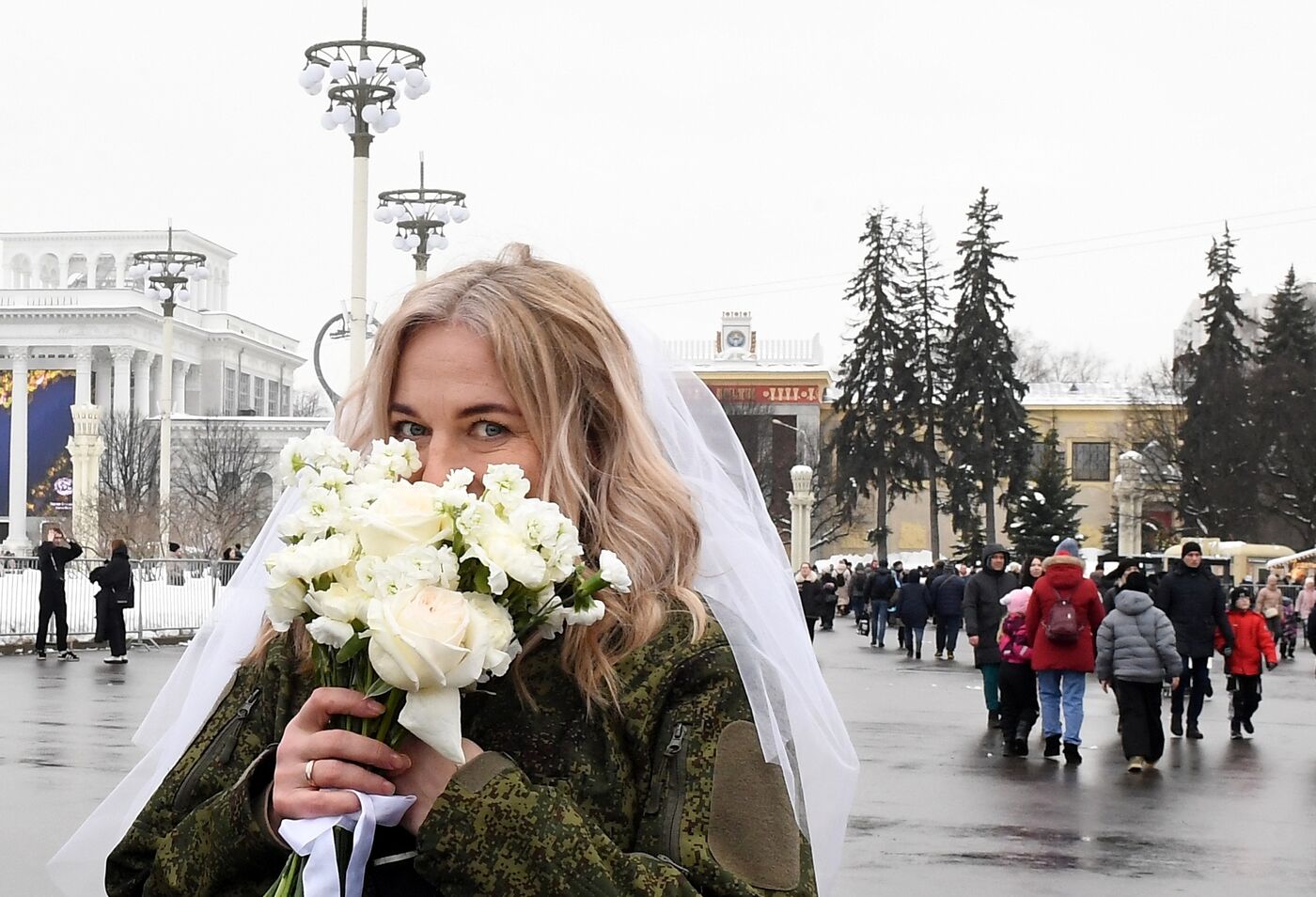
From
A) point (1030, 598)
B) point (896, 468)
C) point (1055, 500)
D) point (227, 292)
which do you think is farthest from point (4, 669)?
point (227, 292)

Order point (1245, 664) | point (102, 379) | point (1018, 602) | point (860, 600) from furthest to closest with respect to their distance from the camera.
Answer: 1. point (102, 379)
2. point (860, 600)
3. point (1245, 664)
4. point (1018, 602)

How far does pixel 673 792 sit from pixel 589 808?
0.38 ft

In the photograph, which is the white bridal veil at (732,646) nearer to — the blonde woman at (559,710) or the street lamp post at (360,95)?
the blonde woman at (559,710)

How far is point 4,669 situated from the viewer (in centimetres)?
2208

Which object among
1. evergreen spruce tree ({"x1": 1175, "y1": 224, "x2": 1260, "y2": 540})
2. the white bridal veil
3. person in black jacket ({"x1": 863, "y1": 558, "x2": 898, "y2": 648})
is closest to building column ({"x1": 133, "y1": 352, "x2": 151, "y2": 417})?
evergreen spruce tree ({"x1": 1175, "y1": 224, "x2": 1260, "y2": 540})

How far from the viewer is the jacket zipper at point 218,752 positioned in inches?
97.2

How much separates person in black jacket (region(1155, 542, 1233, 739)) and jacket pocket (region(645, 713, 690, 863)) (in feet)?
48.9

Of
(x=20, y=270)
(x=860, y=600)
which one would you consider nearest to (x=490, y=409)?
(x=860, y=600)

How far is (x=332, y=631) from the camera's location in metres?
2.15

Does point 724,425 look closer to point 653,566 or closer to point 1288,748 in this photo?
point 653,566

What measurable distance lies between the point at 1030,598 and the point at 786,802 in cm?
1289

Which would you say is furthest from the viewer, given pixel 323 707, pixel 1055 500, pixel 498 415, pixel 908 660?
pixel 1055 500

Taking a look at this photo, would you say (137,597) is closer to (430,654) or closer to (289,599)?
(289,599)

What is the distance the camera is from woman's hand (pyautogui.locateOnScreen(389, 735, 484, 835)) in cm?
218
